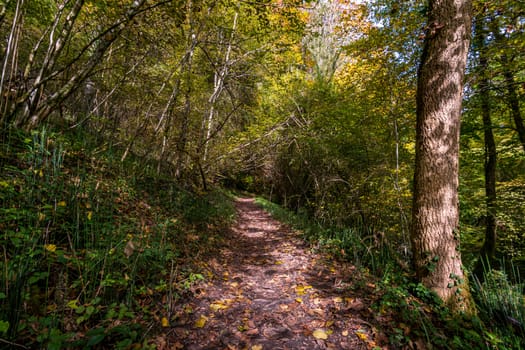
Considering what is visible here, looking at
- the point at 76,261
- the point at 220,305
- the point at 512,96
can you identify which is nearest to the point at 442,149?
the point at 220,305

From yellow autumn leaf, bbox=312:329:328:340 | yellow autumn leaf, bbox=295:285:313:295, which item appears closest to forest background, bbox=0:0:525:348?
yellow autumn leaf, bbox=295:285:313:295

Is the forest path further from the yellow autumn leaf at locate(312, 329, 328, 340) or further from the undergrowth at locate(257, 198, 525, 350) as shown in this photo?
the undergrowth at locate(257, 198, 525, 350)

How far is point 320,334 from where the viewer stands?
6.41 ft

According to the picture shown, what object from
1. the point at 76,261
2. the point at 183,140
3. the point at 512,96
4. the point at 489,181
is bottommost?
the point at 76,261

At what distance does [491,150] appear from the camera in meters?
6.18

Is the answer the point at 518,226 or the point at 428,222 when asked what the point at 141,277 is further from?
the point at 518,226

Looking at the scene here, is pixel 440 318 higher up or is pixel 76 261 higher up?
pixel 76 261

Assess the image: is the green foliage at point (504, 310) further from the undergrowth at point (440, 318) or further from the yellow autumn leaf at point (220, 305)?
the yellow autumn leaf at point (220, 305)

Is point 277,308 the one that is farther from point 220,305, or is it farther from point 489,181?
point 489,181

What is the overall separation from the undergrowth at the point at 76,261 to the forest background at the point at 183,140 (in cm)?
2

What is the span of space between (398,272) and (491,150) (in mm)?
6024

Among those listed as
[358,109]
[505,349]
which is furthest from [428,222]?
[358,109]

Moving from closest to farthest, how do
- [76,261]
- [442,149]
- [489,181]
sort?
[76,261], [442,149], [489,181]

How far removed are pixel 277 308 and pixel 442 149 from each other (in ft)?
8.60
